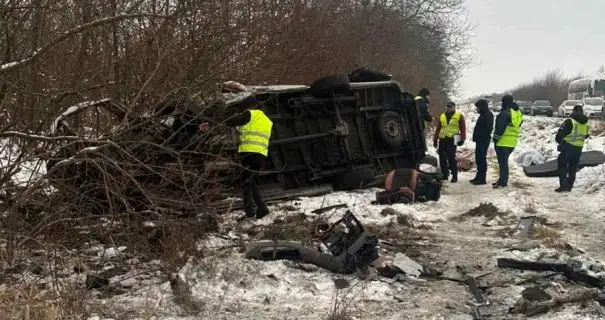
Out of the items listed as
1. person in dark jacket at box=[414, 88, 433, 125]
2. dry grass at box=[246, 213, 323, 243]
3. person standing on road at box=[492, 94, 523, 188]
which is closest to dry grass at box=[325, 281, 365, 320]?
dry grass at box=[246, 213, 323, 243]

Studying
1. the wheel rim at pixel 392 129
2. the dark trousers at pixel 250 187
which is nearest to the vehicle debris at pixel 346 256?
the dark trousers at pixel 250 187

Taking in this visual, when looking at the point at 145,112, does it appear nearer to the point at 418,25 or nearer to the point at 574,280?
the point at 574,280

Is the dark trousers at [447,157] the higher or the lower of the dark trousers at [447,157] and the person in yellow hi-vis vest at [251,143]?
the lower

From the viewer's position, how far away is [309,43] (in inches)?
580

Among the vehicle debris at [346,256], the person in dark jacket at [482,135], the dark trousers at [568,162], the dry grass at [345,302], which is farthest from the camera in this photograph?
the person in dark jacket at [482,135]

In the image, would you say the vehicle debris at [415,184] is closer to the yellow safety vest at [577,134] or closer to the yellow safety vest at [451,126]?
the yellow safety vest at [451,126]

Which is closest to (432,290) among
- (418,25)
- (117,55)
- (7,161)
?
(7,161)

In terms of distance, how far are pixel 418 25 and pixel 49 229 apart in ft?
90.9

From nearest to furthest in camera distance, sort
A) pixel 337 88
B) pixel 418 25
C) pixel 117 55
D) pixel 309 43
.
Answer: pixel 117 55, pixel 337 88, pixel 309 43, pixel 418 25

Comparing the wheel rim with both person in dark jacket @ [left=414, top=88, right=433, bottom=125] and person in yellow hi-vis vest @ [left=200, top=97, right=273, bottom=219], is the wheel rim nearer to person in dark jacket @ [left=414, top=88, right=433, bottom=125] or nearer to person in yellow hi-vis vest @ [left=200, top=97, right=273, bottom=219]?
person in dark jacket @ [left=414, top=88, right=433, bottom=125]

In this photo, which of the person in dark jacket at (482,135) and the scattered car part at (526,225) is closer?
the scattered car part at (526,225)

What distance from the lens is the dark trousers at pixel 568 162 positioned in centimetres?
951

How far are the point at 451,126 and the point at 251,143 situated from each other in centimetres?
517

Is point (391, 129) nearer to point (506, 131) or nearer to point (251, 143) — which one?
point (506, 131)
